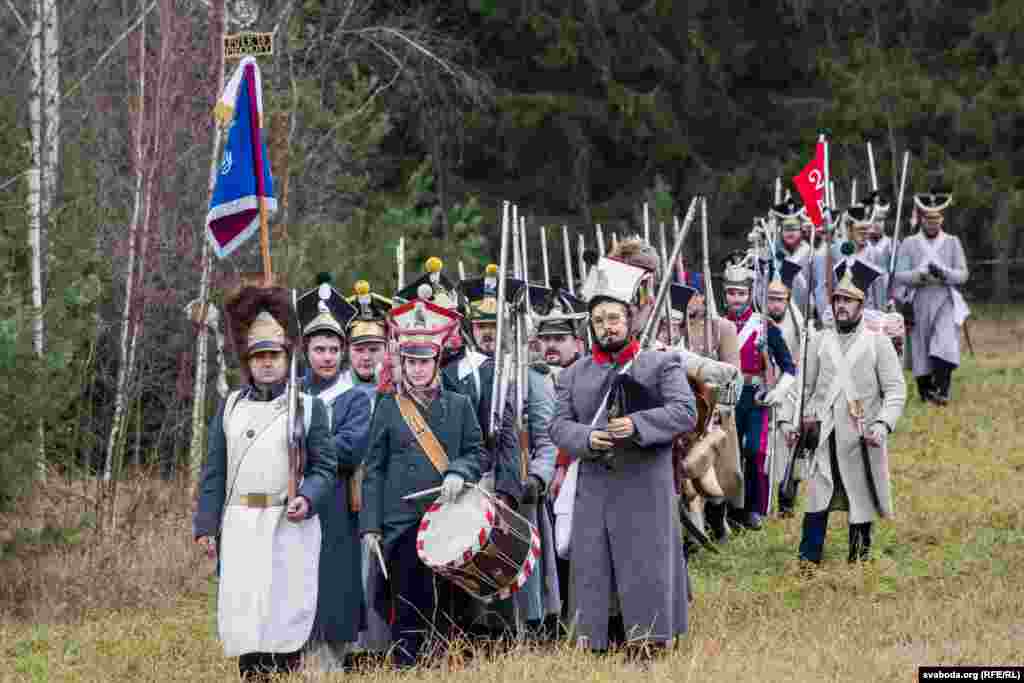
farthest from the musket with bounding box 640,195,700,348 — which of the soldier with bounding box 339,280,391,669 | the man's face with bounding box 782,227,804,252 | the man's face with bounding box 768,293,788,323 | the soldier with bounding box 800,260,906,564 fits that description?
the man's face with bounding box 782,227,804,252

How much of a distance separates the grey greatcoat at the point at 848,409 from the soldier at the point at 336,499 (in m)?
3.53

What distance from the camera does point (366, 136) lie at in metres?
22.7

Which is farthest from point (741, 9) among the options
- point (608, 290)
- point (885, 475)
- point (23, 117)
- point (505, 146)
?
point (608, 290)

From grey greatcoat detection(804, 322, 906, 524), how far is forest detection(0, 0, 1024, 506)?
4.64 metres

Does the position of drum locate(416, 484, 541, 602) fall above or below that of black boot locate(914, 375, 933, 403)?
below

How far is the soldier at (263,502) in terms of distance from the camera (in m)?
9.26

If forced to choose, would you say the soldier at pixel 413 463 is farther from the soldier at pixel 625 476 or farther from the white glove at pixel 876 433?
the white glove at pixel 876 433

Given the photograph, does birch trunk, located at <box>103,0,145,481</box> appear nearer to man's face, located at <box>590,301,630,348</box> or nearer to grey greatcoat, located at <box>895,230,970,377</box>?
man's face, located at <box>590,301,630,348</box>

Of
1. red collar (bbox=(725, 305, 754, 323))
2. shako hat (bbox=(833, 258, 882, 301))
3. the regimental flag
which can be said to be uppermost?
the regimental flag

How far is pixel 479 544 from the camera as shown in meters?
9.35

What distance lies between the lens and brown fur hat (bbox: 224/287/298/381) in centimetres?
944

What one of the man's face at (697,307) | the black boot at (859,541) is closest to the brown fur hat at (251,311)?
the black boot at (859,541)

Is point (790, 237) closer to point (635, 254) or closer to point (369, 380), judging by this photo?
point (369, 380)

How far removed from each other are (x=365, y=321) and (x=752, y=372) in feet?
14.6
